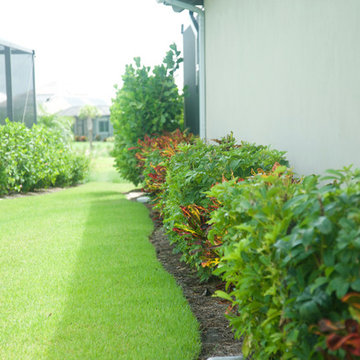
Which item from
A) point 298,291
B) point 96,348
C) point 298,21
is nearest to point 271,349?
point 298,291

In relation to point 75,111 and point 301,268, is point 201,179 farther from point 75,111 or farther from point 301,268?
point 75,111

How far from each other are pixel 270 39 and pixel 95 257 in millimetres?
2959

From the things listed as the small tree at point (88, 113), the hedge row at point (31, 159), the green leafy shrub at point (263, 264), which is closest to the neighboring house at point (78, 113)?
the small tree at point (88, 113)

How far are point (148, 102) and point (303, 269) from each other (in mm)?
8475

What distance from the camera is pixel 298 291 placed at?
176cm

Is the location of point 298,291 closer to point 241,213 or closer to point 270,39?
point 241,213

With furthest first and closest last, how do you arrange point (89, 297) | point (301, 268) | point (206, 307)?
point (89, 297) → point (206, 307) → point (301, 268)

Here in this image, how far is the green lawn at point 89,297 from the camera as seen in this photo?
2934mm

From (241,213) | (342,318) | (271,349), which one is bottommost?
(271,349)

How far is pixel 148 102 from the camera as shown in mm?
9922

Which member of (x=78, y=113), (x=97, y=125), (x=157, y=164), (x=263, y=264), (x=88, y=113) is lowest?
(x=263, y=264)

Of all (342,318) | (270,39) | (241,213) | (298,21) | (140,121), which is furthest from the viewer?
(140,121)

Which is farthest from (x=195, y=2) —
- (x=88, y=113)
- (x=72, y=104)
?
(x=72, y=104)

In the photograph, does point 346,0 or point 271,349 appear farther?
point 346,0
